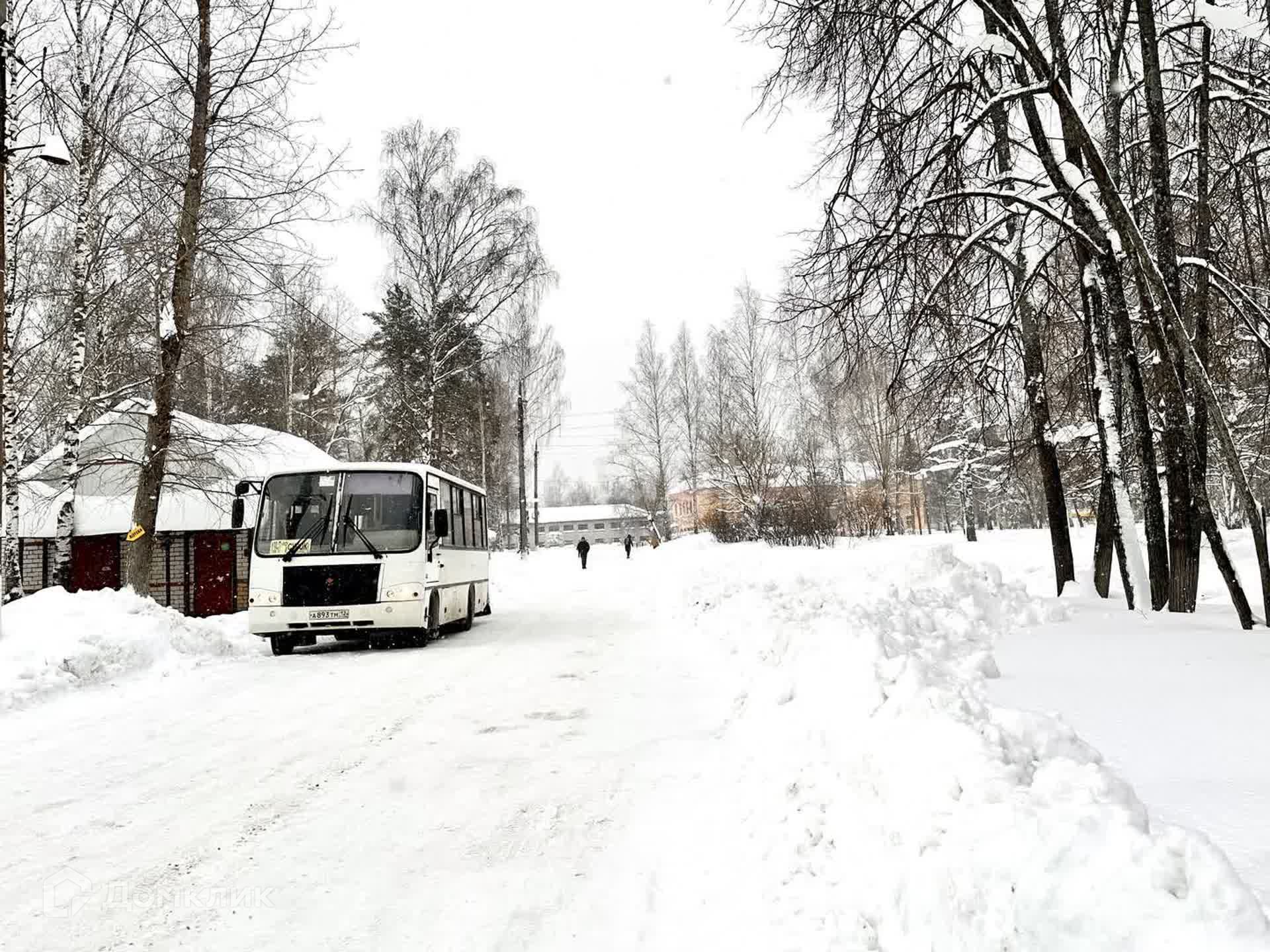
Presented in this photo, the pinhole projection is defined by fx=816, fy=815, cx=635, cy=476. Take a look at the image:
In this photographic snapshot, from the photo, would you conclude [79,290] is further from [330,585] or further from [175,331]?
[330,585]

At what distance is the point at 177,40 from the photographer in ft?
41.6

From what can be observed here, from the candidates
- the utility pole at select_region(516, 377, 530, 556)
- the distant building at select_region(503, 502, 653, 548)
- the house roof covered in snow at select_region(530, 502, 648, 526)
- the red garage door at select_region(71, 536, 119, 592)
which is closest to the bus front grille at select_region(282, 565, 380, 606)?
the red garage door at select_region(71, 536, 119, 592)

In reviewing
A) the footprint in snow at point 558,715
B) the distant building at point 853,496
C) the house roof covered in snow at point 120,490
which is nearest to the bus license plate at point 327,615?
the footprint in snow at point 558,715

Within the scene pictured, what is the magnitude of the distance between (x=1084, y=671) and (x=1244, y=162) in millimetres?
6533

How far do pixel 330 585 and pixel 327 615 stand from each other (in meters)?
0.39

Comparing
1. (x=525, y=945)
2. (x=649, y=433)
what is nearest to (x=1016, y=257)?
(x=525, y=945)

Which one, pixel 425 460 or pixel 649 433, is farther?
pixel 649 433

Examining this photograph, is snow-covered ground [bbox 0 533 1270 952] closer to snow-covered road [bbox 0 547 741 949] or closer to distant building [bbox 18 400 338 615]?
snow-covered road [bbox 0 547 741 949]

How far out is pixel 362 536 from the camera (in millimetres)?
11094

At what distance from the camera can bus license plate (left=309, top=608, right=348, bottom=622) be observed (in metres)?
10.6

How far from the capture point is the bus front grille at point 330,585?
1063cm

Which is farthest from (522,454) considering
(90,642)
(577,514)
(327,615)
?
(577,514)

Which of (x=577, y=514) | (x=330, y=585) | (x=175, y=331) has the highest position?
(x=175, y=331)

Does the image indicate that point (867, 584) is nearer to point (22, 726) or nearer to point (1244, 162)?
point (1244, 162)
